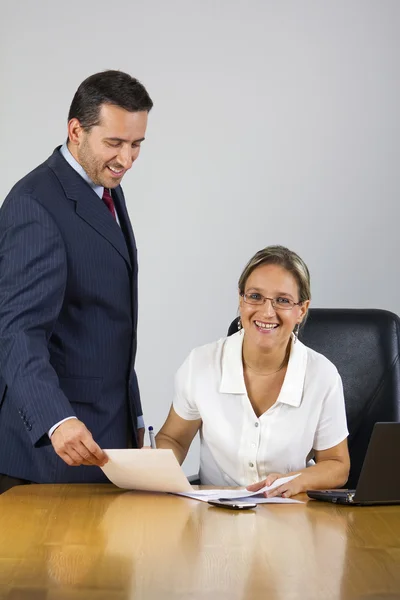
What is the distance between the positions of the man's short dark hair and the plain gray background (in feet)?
5.86

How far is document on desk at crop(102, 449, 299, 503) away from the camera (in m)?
2.24

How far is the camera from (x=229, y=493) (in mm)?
2490

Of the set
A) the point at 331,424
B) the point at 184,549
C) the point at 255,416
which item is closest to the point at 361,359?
the point at 331,424

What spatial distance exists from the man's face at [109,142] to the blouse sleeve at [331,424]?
2.90ft

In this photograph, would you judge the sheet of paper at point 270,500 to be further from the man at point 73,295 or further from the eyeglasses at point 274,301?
the eyeglasses at point 274,301

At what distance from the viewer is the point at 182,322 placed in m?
4.37

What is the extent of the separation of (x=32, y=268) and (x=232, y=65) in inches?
87.6

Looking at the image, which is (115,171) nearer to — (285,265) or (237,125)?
(285,265)

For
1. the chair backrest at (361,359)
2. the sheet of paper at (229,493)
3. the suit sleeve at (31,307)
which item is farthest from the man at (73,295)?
the chair backrest at (361,359)

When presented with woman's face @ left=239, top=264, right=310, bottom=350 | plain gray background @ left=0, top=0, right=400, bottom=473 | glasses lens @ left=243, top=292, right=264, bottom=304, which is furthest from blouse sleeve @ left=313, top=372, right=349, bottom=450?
plain gray background @ left=0, top=0, right=400, bottom=473

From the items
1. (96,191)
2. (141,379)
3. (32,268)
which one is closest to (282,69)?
(141,379)

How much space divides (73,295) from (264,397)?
70 centimetres

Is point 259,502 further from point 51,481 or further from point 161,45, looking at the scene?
point 161,45

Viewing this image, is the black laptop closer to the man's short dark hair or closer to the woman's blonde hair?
the woman's blonde hair
